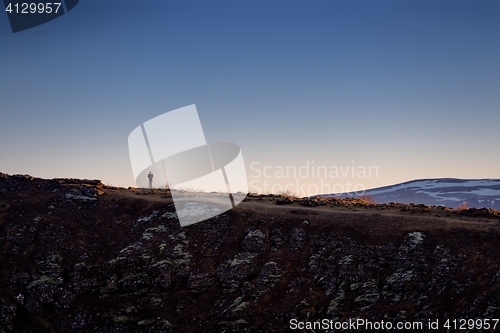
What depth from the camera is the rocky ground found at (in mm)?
17547

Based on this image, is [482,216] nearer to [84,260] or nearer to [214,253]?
[214,253]

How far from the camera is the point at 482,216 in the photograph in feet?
76.1

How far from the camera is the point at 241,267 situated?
69.8ft

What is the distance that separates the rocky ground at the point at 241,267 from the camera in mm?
17547

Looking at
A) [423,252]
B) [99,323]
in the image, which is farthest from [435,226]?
[99,323]

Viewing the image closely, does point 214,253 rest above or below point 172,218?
below

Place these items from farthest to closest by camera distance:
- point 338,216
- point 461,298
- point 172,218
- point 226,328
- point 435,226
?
point 172,218 → point 338,216 → point 435,226 → point 226,328 → point 461,298

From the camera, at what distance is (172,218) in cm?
2620

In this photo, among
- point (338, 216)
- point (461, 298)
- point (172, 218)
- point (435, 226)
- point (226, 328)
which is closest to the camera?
point (461, 298)

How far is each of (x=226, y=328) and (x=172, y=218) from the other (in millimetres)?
9981

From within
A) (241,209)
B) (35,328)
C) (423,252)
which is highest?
(241,209)

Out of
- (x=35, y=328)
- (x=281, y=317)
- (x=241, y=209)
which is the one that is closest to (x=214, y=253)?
(x=241, y=209)

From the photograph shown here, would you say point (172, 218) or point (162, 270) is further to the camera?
point (172, 218)

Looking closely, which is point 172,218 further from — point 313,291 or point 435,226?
point 435,226
